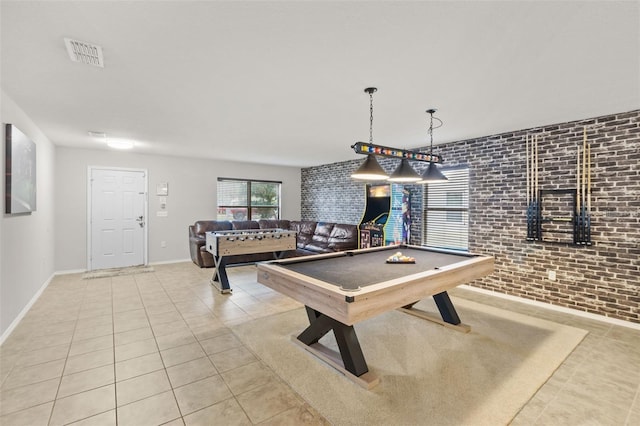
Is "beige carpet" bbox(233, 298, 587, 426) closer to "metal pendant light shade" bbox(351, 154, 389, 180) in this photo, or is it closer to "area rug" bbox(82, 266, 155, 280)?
"metal pendant light shade" bbox(351, 154, 389, 180)

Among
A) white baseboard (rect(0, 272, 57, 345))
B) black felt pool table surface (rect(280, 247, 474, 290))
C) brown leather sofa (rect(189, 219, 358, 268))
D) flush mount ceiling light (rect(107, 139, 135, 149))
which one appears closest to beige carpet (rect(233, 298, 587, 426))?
black felt pool table surface (rect(280, 247, 474, 290))

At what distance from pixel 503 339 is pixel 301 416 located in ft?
7.41

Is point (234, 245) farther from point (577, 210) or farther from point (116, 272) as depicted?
point (577, 210)

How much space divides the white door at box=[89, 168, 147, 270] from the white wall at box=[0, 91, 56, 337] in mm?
667

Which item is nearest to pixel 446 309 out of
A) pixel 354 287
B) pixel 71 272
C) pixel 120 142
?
pixel 354 287

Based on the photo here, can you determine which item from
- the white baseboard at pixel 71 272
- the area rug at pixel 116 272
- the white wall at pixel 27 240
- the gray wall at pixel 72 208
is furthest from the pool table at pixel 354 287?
the white baseboard at pixel 71 272

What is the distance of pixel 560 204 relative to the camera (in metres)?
3.82

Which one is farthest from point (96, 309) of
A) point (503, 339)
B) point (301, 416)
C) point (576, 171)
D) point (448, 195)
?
point (576, 171)

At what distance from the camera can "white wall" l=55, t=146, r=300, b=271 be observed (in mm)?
5750

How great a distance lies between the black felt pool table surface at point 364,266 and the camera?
2432mm

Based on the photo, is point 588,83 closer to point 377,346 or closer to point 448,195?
point 448,195

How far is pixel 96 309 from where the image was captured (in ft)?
12.5

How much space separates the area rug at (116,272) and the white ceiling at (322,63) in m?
2.85

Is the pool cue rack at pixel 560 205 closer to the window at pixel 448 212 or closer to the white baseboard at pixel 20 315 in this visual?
the window at pixel 448 212
